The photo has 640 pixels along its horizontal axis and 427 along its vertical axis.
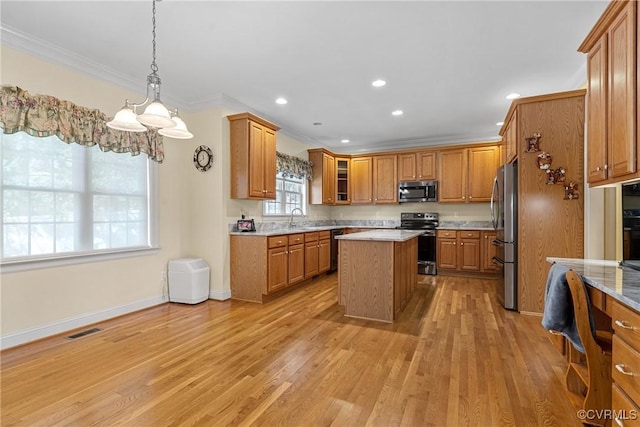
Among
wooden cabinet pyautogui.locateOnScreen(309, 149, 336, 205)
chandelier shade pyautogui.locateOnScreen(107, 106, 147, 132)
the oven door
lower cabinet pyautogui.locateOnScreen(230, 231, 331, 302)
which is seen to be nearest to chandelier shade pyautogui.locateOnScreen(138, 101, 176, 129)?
chandelier shade pyautogui.locateOnScreen(107, 106, 147, 132)

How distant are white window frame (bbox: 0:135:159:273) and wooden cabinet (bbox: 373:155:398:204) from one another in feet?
14.4

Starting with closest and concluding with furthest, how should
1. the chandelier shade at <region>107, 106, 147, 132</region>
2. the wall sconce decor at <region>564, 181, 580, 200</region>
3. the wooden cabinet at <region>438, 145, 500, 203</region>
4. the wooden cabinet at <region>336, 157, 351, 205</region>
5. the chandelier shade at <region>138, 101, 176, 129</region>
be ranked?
1. the chandelier shade at <region>138, 101, 176, 129</region>
2. the chandelier shade at <region>107, 106, 147, 132</region>
3. the wall sconce decor at <region>564, 181, 580, 200</region>
4. the wooden cabinet at <region>438, 145, 500, 203</region>
5. the wooden cabinet at <region>336, 157, 351, 205</region>

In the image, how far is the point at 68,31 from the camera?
268 cm

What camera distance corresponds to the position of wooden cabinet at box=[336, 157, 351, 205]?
7016mm

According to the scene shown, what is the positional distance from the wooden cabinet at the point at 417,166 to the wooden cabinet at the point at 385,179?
15 centimetres

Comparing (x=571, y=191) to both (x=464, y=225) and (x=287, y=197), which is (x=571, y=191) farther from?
(x=287, y=197)

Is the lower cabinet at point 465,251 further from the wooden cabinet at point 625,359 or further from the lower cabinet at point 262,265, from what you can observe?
the wooden cabinet at point 625,359

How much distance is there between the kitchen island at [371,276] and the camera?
11.1ft

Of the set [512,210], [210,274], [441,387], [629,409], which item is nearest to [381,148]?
[512,210]

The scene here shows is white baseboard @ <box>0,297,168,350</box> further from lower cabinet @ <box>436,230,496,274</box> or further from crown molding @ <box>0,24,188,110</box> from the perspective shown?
lower cabinet @ <box>436,230,496,274</box>

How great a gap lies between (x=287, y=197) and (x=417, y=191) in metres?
2.67

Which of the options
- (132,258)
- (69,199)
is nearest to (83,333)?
(132,258)

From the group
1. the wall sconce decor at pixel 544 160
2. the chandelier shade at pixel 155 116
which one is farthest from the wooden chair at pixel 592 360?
the chandelier shade at pixel 155 116

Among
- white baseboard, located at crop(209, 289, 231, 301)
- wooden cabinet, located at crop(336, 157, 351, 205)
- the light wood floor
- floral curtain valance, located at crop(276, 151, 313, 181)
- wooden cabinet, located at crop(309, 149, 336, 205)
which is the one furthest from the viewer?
wooden cabinet, located at crop(336, 157, 351, 205)
